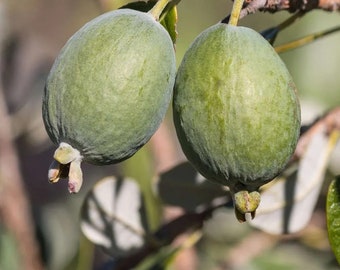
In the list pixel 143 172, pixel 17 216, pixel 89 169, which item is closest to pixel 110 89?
pixel 143 172

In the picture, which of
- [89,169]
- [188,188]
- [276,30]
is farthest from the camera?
[89,169]

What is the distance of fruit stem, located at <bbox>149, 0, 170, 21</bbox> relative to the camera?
101 centimetres

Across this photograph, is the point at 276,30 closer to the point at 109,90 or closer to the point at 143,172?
the point at 109,90

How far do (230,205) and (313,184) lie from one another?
0.63 ft

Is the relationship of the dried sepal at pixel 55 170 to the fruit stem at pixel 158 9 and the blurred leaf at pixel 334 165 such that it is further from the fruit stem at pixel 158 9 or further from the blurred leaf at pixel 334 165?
the blurred leaf at pixel 334 165

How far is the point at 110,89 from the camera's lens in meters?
0.91

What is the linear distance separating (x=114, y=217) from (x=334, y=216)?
0.51 meters

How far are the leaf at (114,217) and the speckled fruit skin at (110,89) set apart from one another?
1.97 feet

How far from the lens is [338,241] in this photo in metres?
1.16

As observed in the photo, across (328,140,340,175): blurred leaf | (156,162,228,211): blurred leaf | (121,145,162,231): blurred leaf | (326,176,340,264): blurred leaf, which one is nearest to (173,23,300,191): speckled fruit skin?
(326,176,340,264): blurred leaf

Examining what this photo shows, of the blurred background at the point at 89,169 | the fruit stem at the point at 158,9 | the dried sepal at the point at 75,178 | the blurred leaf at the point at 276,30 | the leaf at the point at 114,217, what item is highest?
the fruit stem at the point at 158,9

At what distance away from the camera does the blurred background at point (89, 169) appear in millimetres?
1979

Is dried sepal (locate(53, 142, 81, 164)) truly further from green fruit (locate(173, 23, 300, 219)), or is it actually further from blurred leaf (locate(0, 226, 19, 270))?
blurred leaf (locate(0, 226, 19, 270))

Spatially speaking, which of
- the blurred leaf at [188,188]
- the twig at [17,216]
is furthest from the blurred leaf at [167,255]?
the twig at [17,216]
